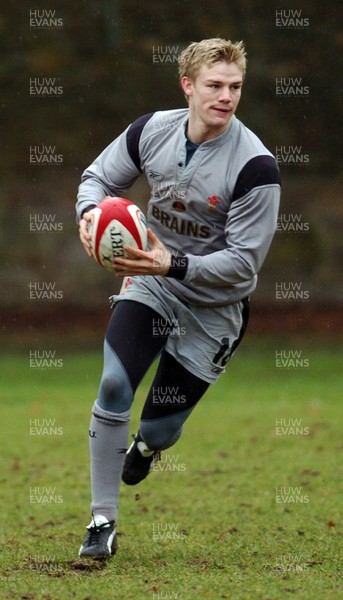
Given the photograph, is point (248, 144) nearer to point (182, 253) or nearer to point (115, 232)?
point (182, 253)

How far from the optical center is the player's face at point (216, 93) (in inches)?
218

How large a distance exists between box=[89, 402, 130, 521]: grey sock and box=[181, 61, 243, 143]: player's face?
59.4 inches

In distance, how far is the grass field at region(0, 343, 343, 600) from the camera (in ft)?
16.9

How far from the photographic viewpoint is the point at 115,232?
543cm

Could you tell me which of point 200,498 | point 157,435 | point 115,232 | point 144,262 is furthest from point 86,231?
point 200,498

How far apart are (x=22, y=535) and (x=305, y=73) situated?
13401 millimetres

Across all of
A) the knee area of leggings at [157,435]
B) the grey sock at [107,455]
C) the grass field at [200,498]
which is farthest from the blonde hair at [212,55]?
the grass field at [200,498]

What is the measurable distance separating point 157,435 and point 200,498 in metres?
1.95

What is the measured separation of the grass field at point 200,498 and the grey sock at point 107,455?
0.30 m

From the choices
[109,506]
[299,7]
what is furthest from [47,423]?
[299,7]

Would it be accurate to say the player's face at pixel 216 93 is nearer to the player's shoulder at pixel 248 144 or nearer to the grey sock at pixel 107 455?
the player's shoulder at pixel 248 144

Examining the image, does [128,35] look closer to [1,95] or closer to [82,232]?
[1,95]

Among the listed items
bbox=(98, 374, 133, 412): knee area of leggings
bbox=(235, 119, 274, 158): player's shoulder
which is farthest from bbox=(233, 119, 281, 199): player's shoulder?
bbox=(98, 374, 133, 412): knee area of leggings

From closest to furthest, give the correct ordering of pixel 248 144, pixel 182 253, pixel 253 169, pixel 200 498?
pixel 253 169, pixel 248 144, pixel 182 253, pixel 200 498
